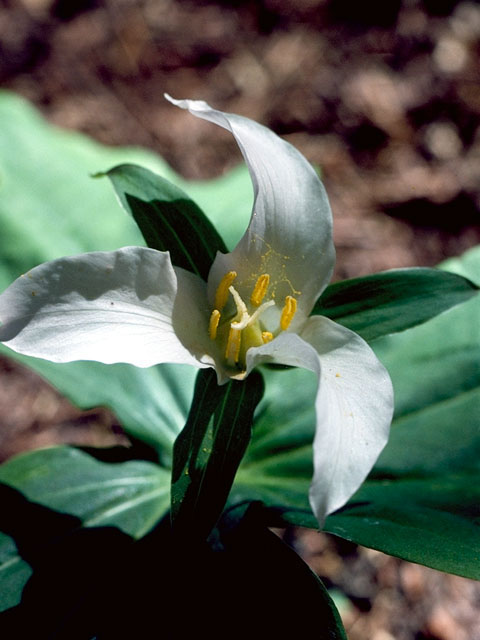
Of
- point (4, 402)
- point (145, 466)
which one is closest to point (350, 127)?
point (4, 402)

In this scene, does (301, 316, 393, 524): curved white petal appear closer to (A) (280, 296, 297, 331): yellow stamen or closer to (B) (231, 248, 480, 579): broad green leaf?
(A) (280, 296, 297, 331): yellow stamen

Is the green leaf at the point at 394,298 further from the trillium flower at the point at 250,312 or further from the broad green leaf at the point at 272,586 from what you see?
the broad green leaf at the point at 272,586

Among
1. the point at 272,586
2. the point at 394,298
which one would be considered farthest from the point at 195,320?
the point at 272,586

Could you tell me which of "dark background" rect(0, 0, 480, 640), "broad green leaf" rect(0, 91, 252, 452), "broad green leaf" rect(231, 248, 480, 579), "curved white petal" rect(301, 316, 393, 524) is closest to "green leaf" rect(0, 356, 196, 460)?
"broad green leaf" rect(0, 91, 252, 452)

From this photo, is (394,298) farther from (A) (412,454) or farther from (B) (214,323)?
(A) (412,454)

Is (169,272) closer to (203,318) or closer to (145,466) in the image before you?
(203,318)

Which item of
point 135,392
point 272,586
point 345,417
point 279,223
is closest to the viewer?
point 345,417
